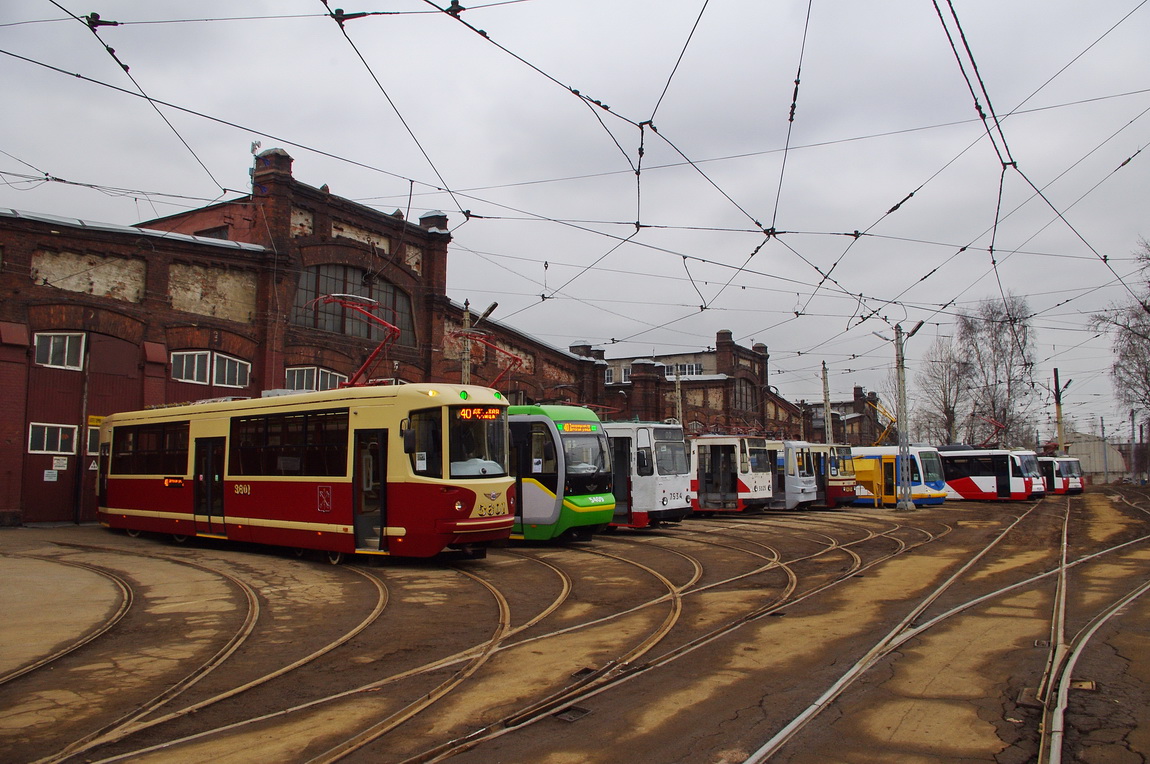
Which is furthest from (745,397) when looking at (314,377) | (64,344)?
(64,344)

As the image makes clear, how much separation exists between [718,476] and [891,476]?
11246 mm

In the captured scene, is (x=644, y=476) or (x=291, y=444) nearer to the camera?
(x=291, y=444)

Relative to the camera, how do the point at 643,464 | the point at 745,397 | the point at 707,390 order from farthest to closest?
1. the point at 745,397
2. the point at 707,390
3. the point at 643,464

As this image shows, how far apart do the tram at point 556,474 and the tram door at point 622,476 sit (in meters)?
2.87

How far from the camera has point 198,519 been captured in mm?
16781

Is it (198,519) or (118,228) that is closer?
(198,519)

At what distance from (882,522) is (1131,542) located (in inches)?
287

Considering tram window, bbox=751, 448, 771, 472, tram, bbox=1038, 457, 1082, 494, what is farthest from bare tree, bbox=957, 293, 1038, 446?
tram window, bbox=751, 448, 771, 472

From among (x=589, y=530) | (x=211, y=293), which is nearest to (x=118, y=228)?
(x=211, y=293)

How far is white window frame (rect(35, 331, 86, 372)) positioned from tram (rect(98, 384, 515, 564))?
707 cm

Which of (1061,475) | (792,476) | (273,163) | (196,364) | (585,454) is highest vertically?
(273,163)

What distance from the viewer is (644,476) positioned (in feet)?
66.6

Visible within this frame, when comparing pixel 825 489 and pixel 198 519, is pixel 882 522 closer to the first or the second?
pixel 825 489

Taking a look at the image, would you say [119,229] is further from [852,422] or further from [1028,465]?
[852,422]
